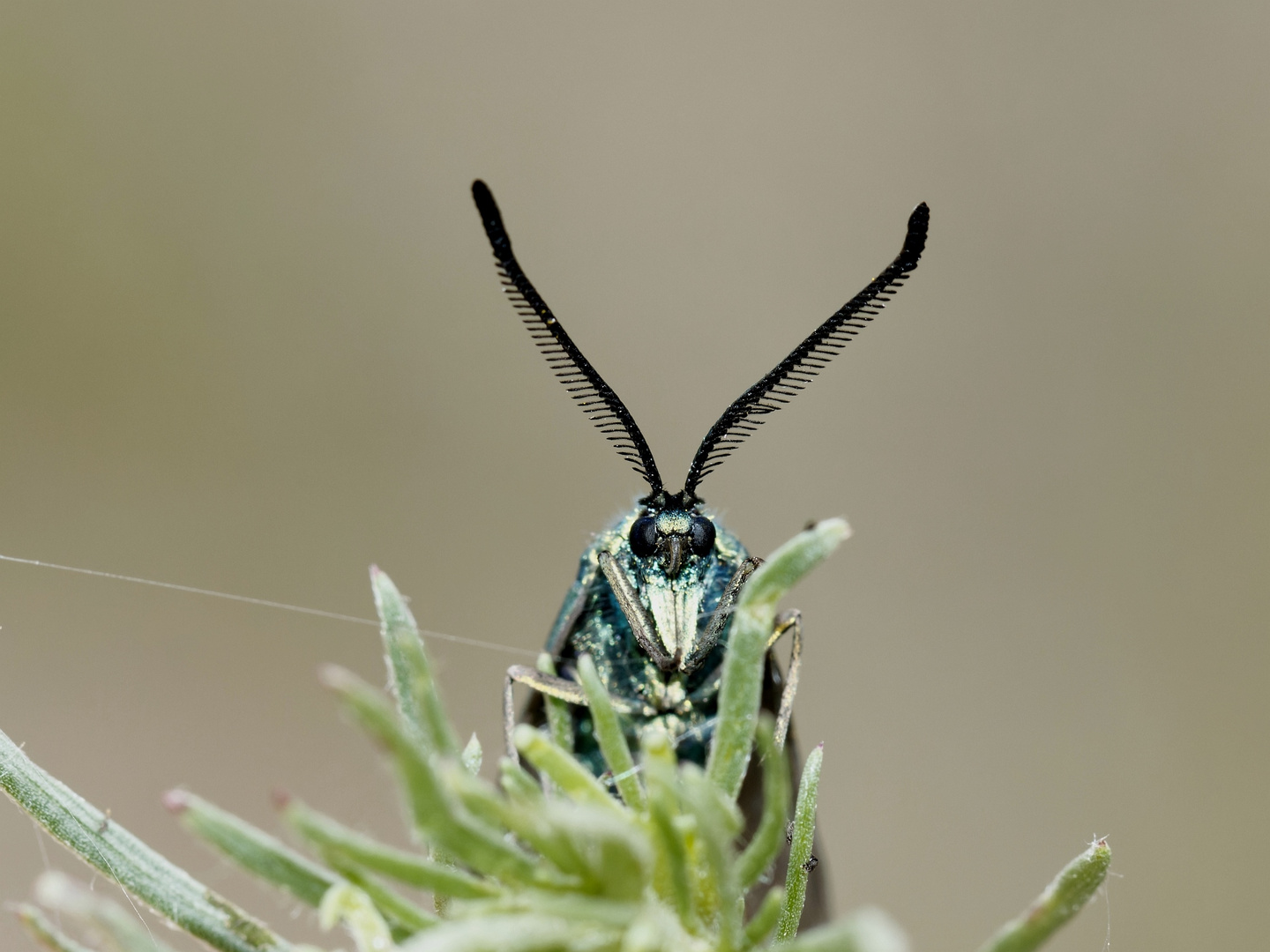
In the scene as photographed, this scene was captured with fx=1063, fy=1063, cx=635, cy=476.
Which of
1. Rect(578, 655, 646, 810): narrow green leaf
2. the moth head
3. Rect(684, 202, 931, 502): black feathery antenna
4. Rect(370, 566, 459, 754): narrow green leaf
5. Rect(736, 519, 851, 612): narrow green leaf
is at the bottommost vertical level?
Rect(578, 655, 646, 810): narrow green leaf

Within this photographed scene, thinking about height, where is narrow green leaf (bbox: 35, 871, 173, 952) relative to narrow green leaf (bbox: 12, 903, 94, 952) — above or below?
above

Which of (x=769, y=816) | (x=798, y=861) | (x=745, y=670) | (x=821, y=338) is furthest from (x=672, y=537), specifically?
(x=769, y=816)

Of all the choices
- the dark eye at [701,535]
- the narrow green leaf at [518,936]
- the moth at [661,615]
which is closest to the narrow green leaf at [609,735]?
the narrow green leaf at [518,936]

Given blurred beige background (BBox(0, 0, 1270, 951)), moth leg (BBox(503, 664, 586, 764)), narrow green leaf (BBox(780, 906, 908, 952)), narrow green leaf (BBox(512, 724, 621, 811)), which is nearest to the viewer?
narrow green leaf (BBox(780, 906, 908, 952))

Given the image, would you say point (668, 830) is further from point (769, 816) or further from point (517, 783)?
point (517, 783)

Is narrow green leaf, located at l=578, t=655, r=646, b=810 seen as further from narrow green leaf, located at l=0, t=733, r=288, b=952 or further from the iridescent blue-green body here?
the iridescent blue-green body

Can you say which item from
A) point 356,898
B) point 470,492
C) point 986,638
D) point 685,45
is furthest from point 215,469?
point 356,898

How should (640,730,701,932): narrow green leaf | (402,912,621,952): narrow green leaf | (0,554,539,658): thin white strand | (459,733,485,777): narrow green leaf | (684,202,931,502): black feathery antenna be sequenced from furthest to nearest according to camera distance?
(0,554,539,658): thin white strand, (684,202,931,502): black feathery antenna, (459,733,485,777): narrow green leaf, (640,730,701,932): narrow green leaf, (402,912,621,952): narrow green leaf

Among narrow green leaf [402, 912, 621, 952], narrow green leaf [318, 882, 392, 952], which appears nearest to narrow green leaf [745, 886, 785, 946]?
narrow green leaf [402, 912, 621, 952]
